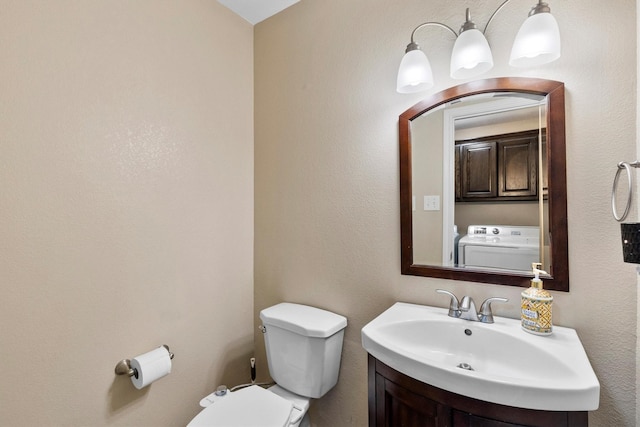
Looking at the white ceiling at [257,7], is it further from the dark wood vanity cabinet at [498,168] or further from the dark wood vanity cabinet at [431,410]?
the dark wood vanity cabinet at [431,410]

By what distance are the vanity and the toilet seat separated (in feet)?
1.29

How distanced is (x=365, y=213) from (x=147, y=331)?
1.18 metres

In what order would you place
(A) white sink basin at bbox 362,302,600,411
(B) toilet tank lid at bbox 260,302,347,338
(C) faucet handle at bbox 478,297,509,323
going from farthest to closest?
(B) toilet tank lid at bbox 260,302,347,338 → (C) faucet handle at bbox 478,297,509,323 → (A) white sink basin at bbox 362,302,600,411

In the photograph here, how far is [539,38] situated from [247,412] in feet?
5.83

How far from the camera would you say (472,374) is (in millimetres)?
772

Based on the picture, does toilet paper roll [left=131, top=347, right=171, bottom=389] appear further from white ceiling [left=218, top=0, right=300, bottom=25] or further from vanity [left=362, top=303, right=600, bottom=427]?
white ceiling [left=218, top=0, right=300, bottom=25]

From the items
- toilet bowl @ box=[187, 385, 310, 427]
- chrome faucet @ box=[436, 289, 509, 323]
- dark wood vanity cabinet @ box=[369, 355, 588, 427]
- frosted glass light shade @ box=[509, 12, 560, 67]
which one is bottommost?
toilet bowl @ box=[187, 385, 310, 427]

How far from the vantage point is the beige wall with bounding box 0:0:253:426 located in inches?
40.3

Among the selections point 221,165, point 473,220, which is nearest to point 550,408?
point 473,220

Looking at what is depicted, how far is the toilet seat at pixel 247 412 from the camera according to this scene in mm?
1152

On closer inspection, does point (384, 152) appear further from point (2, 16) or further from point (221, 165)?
point (2, 16)

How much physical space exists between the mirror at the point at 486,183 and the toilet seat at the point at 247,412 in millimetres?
820

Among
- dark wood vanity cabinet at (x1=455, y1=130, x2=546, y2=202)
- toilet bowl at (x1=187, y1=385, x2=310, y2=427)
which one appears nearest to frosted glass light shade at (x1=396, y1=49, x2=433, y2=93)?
dark wood vanity cabinet at (x1=455, y1=130, x2=546, y2=202)

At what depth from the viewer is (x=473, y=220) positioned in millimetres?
1244
